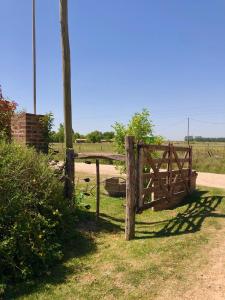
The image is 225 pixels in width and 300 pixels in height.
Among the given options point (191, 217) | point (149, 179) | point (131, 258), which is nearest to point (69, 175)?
point (149, 179)

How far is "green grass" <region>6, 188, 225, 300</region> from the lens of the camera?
550 cm

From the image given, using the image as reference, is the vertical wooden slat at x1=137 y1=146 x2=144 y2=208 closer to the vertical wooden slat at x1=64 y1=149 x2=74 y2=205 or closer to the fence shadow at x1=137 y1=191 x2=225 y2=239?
the fence shadow at x1=137 y1=191 x2=225 y2=239

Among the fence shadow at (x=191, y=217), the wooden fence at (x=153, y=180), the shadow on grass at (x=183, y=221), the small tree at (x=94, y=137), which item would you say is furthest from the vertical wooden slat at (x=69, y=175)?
the small tree at (x=94, y=137)

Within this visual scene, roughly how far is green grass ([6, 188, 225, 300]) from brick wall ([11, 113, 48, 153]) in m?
2.23

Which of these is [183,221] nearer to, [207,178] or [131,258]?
[131,258]

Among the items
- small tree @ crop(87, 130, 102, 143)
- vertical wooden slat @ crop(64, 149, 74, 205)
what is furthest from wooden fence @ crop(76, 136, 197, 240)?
small tree @ crop(87, 130, 102, 143)

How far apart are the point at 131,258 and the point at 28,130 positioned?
454cm

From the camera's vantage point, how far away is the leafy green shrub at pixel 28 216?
6.07m

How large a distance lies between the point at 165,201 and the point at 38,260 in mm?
5346

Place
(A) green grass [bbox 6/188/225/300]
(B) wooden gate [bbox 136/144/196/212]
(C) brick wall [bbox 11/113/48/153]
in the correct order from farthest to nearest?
(C) brick wall [bbox 11/113/48/153]
(B) wooden gate [bbox 136/144/196/212]
(A) green grass [bbox 6/188/225/300]

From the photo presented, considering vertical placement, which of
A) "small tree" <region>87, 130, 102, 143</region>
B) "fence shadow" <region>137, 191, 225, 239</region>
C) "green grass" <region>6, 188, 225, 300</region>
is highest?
"small tree" <region>87, 130, 102, 143</region>

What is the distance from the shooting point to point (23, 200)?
264 inches

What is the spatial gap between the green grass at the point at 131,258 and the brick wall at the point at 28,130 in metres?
2.23

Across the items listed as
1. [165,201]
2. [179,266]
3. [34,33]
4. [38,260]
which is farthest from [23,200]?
[34,33]
